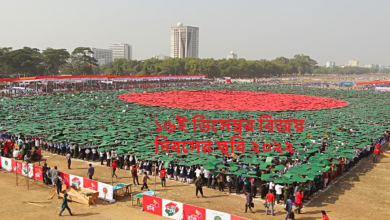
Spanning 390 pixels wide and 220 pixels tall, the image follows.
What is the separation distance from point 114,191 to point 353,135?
20.5 metres

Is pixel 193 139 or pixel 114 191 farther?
pixel 193 139

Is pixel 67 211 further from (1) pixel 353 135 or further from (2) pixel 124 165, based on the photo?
(1) pixel 353 135

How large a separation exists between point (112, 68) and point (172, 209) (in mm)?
140467

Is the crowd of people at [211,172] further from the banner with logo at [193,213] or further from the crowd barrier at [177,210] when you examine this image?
the banner with logo at [193,213]

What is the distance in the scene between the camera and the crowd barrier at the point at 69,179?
56.7ft

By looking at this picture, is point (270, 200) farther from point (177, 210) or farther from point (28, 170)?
point (28, 170)

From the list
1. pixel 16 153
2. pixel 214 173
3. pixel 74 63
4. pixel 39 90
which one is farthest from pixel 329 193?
pixel 74 63

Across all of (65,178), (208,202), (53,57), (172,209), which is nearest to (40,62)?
(53,57)

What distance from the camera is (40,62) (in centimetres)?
10906

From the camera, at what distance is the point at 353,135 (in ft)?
95.7

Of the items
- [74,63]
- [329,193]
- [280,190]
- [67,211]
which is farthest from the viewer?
[74,63]

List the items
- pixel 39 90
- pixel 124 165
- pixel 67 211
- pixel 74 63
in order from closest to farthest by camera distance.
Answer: pixel 67 211, pixel 124 165, pixel 39 90, pixel 74 63

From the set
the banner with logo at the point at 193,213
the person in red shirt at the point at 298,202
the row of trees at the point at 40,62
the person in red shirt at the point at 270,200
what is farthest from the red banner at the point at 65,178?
the row of trees at the point at 40,62

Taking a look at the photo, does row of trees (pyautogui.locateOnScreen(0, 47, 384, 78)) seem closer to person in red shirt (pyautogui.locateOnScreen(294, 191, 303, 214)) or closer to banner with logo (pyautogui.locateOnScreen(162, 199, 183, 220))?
banner with logo (pyautogui.locateOnScreen(162, 199, 183, 220))
